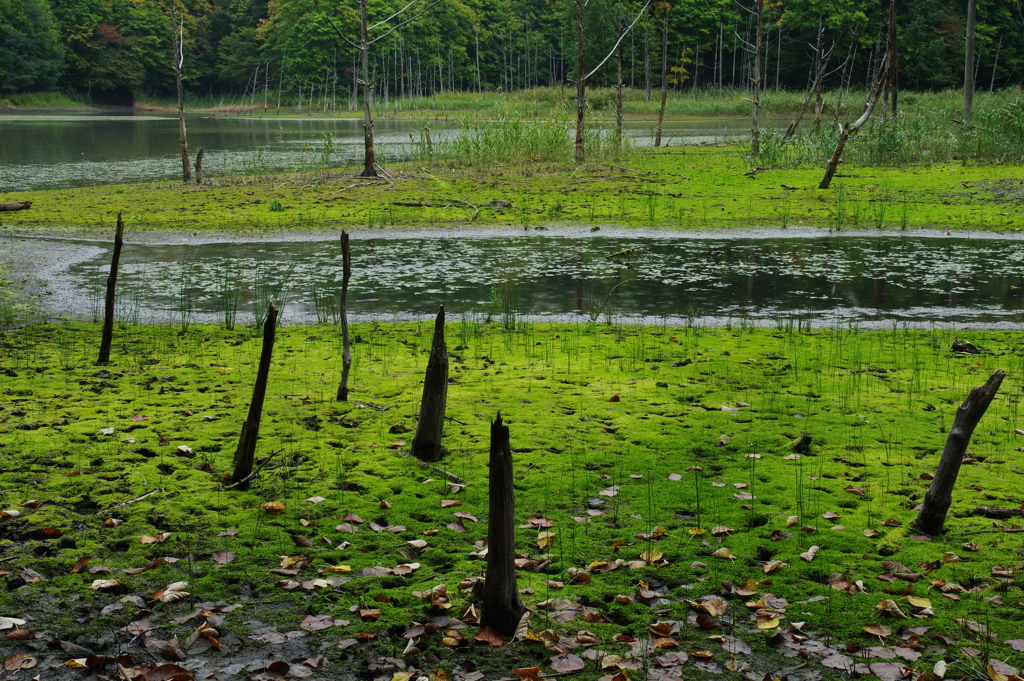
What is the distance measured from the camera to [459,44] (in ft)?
279

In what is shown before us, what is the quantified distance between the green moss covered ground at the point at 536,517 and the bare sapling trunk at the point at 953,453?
0.43 ft

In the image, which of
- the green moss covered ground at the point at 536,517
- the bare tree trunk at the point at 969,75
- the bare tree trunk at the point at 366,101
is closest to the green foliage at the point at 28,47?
the bare tree trunk at the point at 366,101

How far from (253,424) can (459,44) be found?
85758 mm

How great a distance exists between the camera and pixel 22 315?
10.4 m

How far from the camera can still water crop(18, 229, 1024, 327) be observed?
35.6 feet

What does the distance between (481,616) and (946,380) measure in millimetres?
5548

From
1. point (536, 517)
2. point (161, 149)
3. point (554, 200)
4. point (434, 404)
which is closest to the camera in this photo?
point (536, 517)

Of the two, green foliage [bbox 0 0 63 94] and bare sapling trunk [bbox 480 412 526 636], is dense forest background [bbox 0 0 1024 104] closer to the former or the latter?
green foliage [bbox 0 0 63 94]

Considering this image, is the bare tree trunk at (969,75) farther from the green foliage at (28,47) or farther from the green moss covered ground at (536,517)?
the green foliage at (28,47)

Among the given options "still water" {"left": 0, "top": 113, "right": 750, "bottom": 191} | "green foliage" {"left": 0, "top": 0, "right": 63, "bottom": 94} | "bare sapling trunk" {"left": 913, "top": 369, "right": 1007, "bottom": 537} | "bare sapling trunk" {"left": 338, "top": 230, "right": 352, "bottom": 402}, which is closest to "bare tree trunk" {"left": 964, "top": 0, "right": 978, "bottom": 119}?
"still water" {"left": 0, "top": 113, "right": 750, "bottom": 191}

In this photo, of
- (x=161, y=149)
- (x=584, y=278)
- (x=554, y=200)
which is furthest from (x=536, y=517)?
(x=161, y=149)

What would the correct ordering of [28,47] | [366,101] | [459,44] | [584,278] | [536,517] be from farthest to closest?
[459,44] → [28,47] → [366,101] → [584,278] → [536,517]

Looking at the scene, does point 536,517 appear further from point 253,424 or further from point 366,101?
point 366,101

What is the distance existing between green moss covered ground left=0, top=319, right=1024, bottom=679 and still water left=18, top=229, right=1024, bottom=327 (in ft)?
8.66
